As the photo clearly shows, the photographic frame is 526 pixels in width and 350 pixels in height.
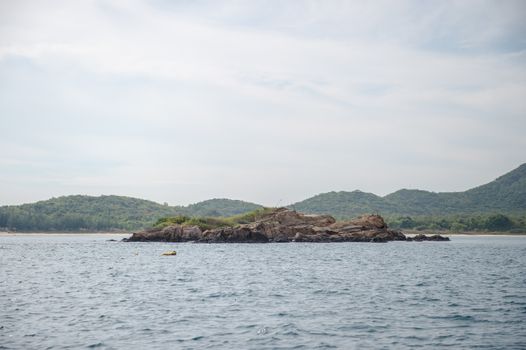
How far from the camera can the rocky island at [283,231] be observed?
168375mm

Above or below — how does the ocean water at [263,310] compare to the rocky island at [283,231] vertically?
below

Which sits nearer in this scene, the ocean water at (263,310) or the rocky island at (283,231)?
the ocean water at (263,310)

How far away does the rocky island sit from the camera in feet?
552

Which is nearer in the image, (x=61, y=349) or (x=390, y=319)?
(x=61, y=349)

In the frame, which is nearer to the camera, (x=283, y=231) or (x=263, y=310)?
(x=263, y=310)

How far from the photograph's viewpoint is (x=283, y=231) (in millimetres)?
176375

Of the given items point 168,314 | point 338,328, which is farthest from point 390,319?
point 168,314

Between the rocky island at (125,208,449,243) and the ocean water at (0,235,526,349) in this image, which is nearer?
the ocean water at (0,235,526,349)

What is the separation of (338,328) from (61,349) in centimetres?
1478

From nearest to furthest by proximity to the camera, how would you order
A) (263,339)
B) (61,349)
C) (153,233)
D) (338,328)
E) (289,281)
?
(61,349) < (263,339) < (338,328) < (289,281) < (153,233)

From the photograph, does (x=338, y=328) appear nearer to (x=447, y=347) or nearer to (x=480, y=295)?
(x=447, y=347)

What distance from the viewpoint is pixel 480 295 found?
154ft

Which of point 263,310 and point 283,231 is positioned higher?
point 283,231

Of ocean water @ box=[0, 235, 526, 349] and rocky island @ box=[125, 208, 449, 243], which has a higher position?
rocky island @ box=[125, 208, 449, 243]
